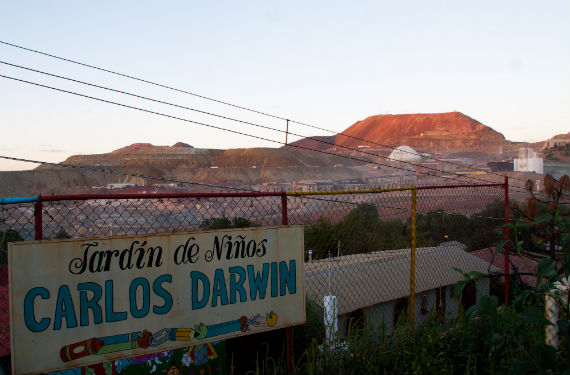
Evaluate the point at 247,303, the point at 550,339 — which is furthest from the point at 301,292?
the point at 550,339

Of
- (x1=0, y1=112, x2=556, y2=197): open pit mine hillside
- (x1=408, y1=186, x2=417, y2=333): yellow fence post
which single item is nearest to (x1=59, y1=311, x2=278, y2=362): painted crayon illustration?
(x1=408, y1=186, x2=417, y2=333): yellow fence post

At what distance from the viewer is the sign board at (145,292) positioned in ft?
10.5

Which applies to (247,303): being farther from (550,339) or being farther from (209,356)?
(550,339)

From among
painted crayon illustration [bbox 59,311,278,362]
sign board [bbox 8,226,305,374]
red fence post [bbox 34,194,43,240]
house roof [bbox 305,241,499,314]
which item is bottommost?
house roof [bbox 305,241,499,314]

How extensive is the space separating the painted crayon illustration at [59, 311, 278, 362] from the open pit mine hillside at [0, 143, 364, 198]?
73.5 meters

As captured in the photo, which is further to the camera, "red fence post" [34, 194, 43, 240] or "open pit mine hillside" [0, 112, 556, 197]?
"open pit mine hillside" [0, 112, 556, 197]

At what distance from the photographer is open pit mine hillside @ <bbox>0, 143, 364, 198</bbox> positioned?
3232 inches

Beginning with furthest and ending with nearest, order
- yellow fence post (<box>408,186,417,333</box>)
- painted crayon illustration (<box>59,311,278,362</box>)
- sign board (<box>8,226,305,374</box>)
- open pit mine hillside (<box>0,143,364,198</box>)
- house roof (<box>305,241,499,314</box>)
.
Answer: open pit mine hillside (<box>0,143,364,198</box>), house roof (<box>305,241,499,314</box>), yellow fence post (<box>408,186,417,333</box>), painted crayon illustration (<box>59,311,278,362</box>), sign board (<box>8,226,305,374</box>)

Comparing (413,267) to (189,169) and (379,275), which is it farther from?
(189,169)

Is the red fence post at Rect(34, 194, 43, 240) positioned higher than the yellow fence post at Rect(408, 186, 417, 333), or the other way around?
the red fence post at Rect(34, 194, 43, 240)

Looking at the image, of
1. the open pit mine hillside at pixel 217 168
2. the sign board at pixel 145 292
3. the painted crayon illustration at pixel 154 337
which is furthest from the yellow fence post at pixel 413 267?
the open pit mine hillside at pixel 217 168

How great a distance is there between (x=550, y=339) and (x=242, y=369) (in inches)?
101

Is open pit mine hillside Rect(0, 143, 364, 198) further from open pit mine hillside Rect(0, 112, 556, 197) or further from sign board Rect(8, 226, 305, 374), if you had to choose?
sign board Rect(8, 226, 305, 374)

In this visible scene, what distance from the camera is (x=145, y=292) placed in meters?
3.54
